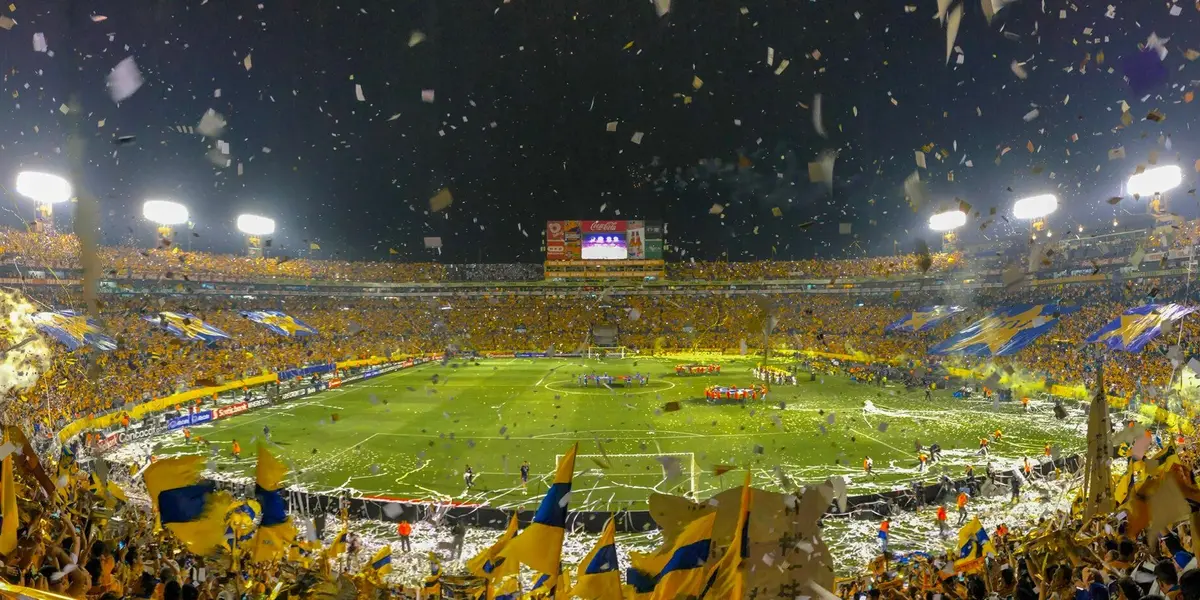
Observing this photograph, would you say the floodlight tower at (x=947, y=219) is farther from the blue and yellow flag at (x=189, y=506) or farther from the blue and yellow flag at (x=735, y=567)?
the blue and yellow flag at (x=189, y=506)

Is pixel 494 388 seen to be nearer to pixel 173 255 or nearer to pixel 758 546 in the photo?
pixel 758 546

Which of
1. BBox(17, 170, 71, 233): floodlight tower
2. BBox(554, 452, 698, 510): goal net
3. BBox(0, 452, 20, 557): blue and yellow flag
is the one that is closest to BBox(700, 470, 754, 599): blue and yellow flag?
BBox(0, 452, 20, 557): blue and yellow flag

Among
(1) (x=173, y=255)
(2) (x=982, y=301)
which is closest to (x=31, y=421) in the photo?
(1) (x=173, y=255)

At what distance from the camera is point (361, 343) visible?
58250 mm

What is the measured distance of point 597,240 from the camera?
72062 mm

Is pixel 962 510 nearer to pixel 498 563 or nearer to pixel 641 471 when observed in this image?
pixel 641 471

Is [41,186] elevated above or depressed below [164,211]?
below

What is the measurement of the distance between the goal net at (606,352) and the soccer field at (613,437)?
24644mm

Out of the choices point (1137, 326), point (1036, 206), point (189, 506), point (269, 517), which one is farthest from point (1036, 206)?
point (189, 506)

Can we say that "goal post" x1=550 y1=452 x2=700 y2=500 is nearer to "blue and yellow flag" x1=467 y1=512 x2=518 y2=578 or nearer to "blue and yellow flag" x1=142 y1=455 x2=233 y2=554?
"blue and yellow flag" x1=467 y1=512 x2=518 y2=578

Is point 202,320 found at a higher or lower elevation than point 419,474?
higher

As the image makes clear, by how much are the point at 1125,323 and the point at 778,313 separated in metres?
38.7

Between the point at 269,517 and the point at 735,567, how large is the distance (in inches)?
189

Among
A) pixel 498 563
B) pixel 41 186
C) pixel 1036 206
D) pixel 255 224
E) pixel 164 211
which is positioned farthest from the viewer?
pixel 255 224
